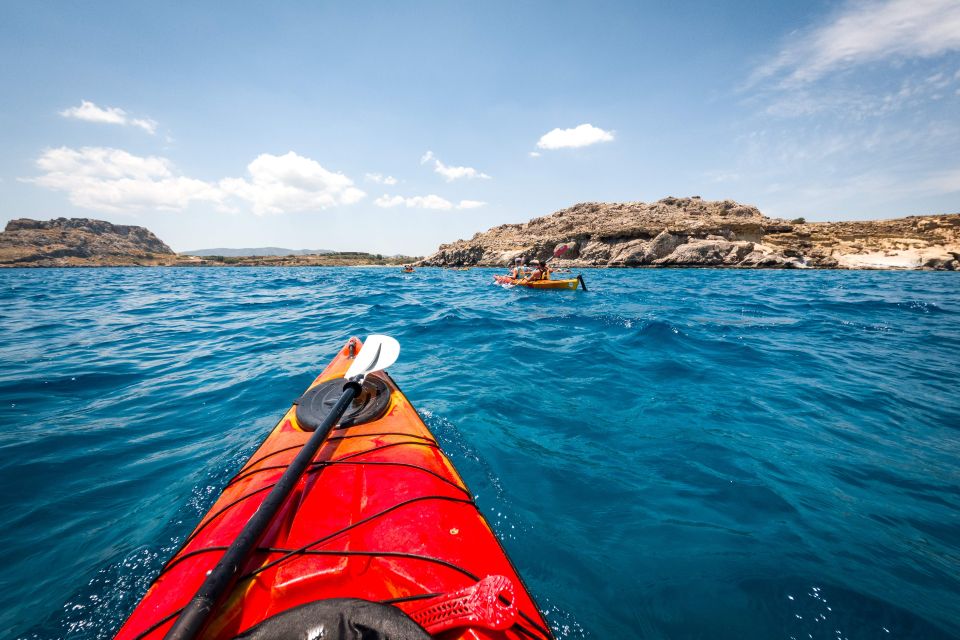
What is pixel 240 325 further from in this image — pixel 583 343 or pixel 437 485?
pixel 437 485

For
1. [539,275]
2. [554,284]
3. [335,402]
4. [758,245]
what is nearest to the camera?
[335,402]

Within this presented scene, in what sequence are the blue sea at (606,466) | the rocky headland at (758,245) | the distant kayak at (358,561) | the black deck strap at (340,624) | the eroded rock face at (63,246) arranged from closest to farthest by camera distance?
the black deck strap at (340,624), the distant kayak at (358,561), the blue sea at (606,466), the rocky headland at (758,245), the eroded rock face at (63,246)

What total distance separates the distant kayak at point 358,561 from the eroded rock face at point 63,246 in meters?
115

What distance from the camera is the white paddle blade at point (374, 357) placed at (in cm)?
361

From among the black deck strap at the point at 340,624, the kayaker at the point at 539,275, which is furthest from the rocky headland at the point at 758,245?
the black deck strap at the point at 340,624

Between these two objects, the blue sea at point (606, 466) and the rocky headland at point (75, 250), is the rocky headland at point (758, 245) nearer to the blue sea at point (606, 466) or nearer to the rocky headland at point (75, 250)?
the blue sea at point (606, 466)

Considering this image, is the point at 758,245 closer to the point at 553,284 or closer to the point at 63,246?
the point at 553,284

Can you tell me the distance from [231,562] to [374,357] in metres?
2.42

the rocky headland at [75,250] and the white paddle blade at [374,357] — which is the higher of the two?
the rocky headland at [75,250]

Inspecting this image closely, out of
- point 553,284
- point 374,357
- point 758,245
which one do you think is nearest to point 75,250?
point 553,284

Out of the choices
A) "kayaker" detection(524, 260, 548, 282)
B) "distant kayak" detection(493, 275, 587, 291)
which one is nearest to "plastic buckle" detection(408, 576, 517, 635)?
"distant kayak" detection(493, 275, 587, 291)

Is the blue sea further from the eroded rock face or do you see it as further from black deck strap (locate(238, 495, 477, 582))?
the eroded rock face

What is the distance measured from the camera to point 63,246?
87438mm

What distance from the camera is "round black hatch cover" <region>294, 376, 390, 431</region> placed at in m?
3.15
